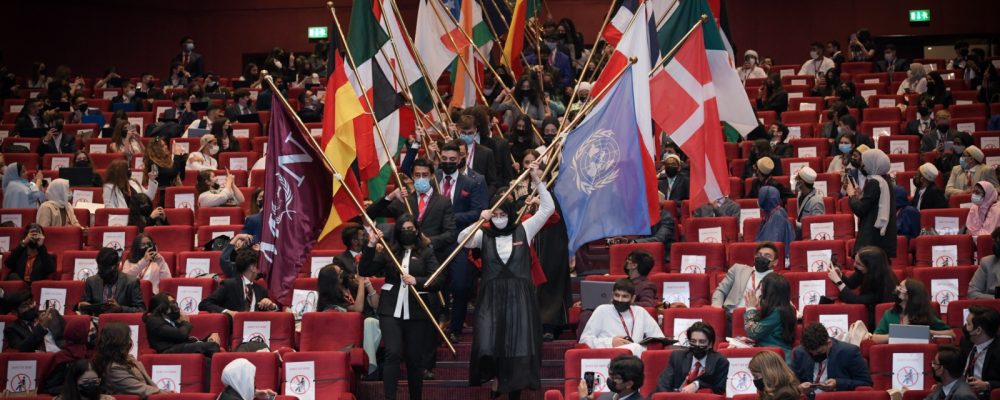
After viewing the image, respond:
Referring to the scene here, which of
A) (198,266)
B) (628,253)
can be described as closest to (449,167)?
(628,253)

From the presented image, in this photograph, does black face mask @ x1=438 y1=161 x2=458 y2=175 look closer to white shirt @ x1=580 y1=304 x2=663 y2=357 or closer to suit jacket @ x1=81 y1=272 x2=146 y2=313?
white shirt @ x1=580 y1=304 x2=663 y2=357

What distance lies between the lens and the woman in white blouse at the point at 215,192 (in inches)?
618

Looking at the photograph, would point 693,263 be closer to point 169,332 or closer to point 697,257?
point 697,257

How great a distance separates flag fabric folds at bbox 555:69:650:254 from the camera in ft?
37.6

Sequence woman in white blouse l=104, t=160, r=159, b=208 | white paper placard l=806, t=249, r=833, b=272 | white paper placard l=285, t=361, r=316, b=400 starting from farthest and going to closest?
woman in white blouse l=104, t=160, r=159, b=208 → white paper placard l=806, t=249, r=833, b=272 → white paper placard l=285, t=361, r=316, b=400

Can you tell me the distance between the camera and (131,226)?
1488cm

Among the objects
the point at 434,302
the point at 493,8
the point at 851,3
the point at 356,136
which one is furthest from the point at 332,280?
the point at 851,3

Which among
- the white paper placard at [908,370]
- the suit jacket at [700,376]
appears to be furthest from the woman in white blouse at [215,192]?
the white paper placard at [908,370]

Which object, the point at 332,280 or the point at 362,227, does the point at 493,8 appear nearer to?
the point at 362,227

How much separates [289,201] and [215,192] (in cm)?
446

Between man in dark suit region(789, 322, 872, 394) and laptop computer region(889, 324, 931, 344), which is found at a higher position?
laptop computer region(889, 324, 931, 344)

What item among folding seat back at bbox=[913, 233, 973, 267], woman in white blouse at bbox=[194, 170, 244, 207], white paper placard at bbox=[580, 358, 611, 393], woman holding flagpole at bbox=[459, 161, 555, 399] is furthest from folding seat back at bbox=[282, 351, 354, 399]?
folding seat back at bbox=[913, 233, 973, 267]

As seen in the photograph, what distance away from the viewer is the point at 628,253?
1313 cm

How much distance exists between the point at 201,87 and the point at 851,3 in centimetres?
1208
